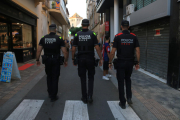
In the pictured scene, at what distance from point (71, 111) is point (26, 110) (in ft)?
3.33

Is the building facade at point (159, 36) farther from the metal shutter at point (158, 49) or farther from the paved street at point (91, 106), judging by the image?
the paved street at point (91, 106)

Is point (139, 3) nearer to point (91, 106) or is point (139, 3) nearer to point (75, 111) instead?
point (91, 106)

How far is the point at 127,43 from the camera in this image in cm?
394

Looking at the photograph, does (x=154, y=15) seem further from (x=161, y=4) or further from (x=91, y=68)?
(x=91, y=68)

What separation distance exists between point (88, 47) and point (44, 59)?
3.83 ft

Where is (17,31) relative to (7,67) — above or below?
above

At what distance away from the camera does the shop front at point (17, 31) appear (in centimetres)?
948

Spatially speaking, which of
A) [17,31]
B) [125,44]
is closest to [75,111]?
[125,44]

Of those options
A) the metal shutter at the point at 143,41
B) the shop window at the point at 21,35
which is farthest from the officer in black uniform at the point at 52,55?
the shop window at the point at 21,35

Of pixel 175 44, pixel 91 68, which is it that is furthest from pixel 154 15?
pixel 91 68

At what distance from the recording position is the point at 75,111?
3.77 metres

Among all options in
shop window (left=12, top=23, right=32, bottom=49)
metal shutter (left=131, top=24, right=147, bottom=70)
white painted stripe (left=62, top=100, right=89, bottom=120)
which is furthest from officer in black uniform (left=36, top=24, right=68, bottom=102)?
shop window (left=12, top=23, right=32, bottom=49)

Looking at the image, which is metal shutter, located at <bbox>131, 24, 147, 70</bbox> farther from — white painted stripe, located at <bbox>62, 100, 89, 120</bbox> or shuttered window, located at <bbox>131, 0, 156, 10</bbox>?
white painted stripe, located at <bbox>62, 100, 89, 120</bbox>

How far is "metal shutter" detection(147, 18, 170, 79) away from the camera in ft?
21.8
